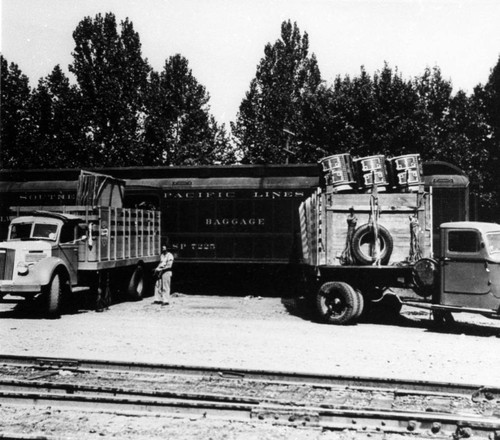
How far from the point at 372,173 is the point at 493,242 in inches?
105

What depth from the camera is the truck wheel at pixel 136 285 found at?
49.7 feet

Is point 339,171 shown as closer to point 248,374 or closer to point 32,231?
point 248,374

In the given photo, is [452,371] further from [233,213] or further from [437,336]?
[233,213]

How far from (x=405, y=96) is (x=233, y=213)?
14.7 metres

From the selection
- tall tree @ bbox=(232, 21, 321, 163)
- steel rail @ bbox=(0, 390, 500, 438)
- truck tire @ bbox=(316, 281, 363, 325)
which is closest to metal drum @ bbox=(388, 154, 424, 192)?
truck tire @ bbox=(316, 281, 363, 325)

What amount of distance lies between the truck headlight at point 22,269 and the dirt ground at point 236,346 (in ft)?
3.25

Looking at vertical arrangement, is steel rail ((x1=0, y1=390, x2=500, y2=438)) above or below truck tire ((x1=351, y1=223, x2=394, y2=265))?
below

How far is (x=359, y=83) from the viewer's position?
2802 cm

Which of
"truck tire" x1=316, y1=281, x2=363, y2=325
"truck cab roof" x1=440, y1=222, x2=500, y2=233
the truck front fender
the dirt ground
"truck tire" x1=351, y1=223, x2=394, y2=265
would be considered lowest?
the dirt ground

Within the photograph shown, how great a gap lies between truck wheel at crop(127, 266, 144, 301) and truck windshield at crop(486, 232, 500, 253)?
8.91 metres

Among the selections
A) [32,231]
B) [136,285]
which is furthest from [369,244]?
[32,231]

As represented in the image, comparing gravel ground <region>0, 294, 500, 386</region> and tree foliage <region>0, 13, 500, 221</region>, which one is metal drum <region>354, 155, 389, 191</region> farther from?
tree foliage <region>0, 13, 500, 221</region>

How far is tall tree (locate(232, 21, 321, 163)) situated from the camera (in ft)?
112

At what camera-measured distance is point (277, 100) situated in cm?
3547
